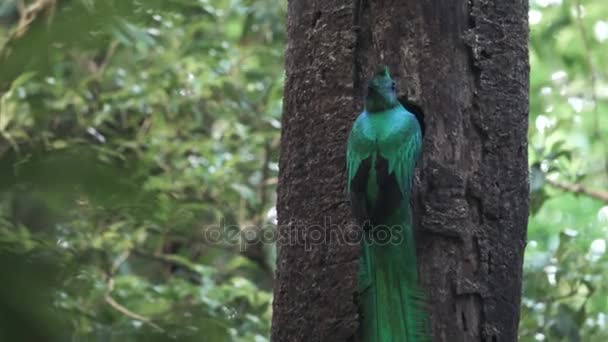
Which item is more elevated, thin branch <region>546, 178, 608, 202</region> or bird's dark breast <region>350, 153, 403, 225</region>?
bird's dark breast <region>350, 153, 403, 225</region>

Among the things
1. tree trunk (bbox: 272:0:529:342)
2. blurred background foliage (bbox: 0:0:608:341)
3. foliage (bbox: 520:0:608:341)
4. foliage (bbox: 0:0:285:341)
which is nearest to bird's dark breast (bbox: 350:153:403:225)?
tree trunk (bbox: 272:0:529:342)

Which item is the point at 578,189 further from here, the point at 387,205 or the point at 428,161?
the point at 387,205

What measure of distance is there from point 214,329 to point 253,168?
149 inches

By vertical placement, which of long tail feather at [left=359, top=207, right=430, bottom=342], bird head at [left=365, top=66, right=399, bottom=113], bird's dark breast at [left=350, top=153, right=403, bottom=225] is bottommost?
long tail feather at [left=359, top=207, right=430, bottom=342]

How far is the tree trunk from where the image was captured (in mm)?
1840

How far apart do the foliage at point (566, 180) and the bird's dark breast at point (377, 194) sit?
5.43ft

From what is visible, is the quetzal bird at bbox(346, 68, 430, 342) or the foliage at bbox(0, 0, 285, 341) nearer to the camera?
the quetzal bird at bbox(346, 68, 430, 342)

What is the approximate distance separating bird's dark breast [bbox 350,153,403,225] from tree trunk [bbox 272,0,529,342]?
0.55 ft

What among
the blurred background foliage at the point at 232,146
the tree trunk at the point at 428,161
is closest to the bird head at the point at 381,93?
the tree trunk at the point at 428,161

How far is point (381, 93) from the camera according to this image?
1.70 m

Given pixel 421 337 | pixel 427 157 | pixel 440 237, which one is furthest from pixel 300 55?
pixel 421 337

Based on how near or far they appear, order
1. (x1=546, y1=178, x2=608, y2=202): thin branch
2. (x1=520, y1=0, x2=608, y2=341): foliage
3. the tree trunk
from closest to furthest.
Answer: the tree trunk < (x1=520, y1=0, x2=608, y2=341): foliage < (x1=546, y1=178, x2=608, y2=202): thin branch

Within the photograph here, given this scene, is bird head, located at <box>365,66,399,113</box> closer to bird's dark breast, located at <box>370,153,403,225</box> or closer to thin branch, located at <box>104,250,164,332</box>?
bird's dark breast, located at <box>370,153,403,225</box>

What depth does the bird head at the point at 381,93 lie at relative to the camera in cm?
170
